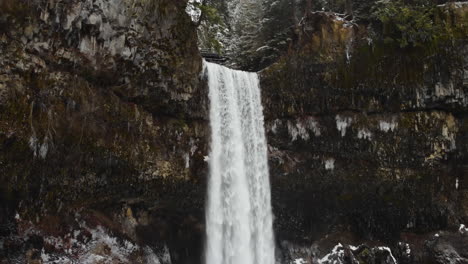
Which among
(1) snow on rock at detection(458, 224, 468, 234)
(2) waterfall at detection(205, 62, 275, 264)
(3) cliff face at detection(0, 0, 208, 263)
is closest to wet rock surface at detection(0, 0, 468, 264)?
(3) cliff face at detection(0, 0, 208, 263)

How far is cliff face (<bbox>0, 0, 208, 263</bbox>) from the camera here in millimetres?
10195

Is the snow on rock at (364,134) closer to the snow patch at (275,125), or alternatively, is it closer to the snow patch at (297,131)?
the snow patch at (297,131)

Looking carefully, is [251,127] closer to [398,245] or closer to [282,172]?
[282,172]

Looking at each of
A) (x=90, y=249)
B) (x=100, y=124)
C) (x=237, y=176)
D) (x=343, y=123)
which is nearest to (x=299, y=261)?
(x=237, y=176)

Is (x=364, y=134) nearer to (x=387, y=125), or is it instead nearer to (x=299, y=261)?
(x=387, y=125)

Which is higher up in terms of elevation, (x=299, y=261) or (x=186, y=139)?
(x=186, y=139)

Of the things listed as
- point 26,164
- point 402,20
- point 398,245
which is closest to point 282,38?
point 402,20

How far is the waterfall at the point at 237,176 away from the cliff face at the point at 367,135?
79 centimetres

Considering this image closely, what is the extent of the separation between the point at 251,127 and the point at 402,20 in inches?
302

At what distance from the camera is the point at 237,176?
49.9ft

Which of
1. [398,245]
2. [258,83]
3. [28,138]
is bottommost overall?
[398,245]

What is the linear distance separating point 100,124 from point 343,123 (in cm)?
995

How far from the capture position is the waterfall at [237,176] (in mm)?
14383

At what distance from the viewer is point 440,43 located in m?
15.5
